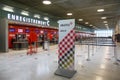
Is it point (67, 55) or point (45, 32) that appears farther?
point (45, 32)

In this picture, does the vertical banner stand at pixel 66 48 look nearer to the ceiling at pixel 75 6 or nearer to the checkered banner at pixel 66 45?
the checkered banner at pixel 66 45

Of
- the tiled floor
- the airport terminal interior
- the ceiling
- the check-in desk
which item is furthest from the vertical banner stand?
the check-in desk

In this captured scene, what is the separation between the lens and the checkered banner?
11.9 feet

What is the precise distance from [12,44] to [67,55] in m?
9.12

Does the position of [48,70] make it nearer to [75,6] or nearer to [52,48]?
[75,6]

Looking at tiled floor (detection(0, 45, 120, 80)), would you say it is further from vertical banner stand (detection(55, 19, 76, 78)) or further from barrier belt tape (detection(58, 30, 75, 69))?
barrier belt tape (detection(58, 30, 75, 69))

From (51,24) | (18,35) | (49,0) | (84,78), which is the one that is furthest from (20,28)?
(84,78)

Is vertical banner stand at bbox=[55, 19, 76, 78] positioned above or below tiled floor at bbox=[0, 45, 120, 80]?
above

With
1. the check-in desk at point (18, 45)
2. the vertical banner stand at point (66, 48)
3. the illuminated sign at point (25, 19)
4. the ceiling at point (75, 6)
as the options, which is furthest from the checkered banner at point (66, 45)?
the illuminated sign at point (25, 19)

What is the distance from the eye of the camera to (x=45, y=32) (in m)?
15.7

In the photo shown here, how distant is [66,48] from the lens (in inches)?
146

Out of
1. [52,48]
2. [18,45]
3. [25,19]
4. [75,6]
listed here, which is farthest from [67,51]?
[25,19]

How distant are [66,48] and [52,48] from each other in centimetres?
837

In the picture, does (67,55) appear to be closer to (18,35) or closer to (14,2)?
(14,2)
